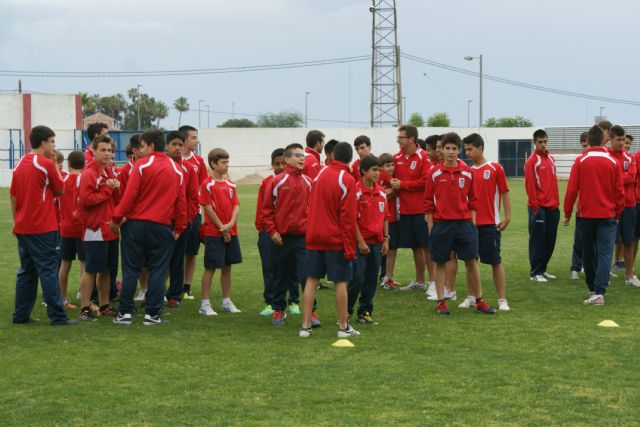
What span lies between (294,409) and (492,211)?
523cm

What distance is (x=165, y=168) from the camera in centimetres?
962

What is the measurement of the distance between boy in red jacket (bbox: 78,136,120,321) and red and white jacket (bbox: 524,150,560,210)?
6.22 metres

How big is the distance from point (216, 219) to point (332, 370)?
337 cm

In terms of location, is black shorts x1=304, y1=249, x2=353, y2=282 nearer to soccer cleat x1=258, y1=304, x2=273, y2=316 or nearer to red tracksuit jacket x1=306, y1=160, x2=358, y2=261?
red tracksuit jacket x1=306, y1=160, x2=358, y2=261

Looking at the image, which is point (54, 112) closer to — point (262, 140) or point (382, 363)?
point (262, 140)

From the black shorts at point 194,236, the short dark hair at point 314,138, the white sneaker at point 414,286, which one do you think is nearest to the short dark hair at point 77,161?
the black shorts at point 194,236

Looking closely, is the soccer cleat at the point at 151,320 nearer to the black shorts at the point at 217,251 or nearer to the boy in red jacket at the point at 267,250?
the black shorts at the point at 217,251

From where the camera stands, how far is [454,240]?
10.5 m

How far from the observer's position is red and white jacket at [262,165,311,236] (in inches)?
387

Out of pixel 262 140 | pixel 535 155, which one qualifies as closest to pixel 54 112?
pixel 262 140

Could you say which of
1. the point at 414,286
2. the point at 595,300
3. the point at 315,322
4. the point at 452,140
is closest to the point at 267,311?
the point at 315,322

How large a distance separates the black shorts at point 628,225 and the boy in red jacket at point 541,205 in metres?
0.96

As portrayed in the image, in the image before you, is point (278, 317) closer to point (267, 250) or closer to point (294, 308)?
point (294, 308)

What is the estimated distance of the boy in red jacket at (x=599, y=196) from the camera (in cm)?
1111
